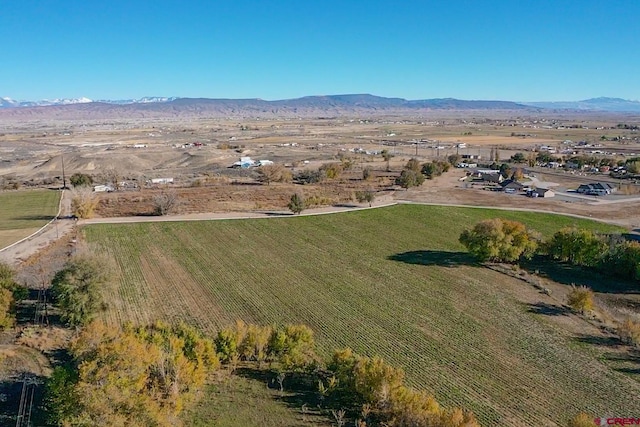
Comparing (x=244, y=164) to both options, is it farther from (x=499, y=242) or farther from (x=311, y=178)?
(x=499, y=242)

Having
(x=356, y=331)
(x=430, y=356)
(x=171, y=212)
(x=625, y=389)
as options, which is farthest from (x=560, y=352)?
(x=171, y=212)

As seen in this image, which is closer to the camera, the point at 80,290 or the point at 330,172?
the point at 80,290

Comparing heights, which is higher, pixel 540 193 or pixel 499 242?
pixel 540 193

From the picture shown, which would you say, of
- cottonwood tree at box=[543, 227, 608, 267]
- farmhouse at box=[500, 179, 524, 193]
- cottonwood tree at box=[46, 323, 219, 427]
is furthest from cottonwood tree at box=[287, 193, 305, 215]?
farmhouse at box=[500, 179, 524, 193]

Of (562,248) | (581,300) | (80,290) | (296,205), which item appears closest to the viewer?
(80,290)

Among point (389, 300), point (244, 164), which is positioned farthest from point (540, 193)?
point (244, 164)

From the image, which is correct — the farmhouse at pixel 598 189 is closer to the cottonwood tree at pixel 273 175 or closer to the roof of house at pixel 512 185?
the roof of house at pixel 512 185
